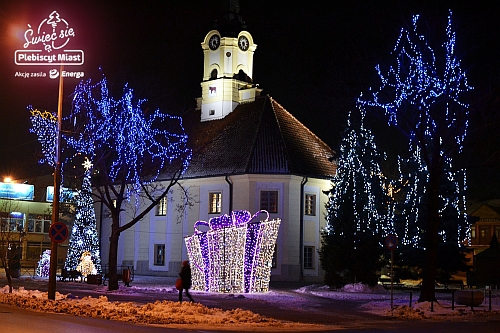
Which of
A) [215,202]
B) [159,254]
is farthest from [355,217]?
[159,254]

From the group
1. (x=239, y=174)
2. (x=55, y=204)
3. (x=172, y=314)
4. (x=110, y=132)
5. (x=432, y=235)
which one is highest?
(x=110, y=132)

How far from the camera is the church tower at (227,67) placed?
5553 centimetres

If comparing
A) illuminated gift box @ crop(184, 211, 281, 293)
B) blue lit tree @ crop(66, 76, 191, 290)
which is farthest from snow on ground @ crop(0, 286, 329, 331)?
blue lit tree @ crop(66, 76, 191, 290)

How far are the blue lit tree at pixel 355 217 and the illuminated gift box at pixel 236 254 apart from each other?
22.4 feet

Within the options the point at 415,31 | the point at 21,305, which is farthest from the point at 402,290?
the point at 21,305

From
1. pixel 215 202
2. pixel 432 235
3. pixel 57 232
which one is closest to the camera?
pixel 57 232

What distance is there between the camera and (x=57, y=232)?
75.4 ft

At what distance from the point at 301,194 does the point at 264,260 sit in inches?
636

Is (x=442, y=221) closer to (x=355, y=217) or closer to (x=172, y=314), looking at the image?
(x=355, y=217)

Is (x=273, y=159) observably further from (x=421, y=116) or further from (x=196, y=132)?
(x=421, y=116)

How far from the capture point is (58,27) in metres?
25.4

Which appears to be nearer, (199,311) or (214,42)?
(199,311)

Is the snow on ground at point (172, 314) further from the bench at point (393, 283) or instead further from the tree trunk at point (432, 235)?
the bench at point (393, 283)

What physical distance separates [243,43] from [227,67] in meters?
2.35
